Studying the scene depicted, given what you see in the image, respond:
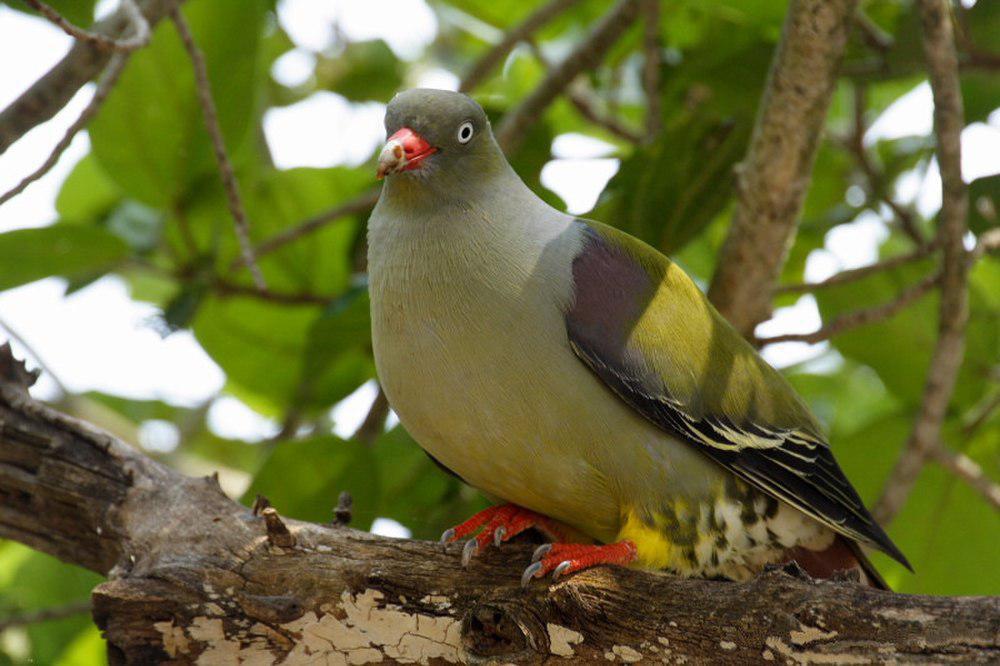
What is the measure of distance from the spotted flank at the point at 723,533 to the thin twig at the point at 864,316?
2.10 ft

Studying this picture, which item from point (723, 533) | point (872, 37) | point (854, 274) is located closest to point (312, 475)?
point (723, 533)

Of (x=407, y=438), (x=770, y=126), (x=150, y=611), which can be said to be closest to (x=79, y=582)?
(x=407, y=438)

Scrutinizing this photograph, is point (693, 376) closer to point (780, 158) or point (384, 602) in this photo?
point (780, 158)

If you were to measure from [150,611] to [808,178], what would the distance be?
2.34 metres

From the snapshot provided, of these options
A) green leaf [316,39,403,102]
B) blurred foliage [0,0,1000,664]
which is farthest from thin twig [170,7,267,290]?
green leaf [316,39,403,102]

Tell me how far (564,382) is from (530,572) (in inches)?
18.2

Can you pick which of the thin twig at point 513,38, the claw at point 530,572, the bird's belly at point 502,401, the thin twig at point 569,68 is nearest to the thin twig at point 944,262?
the thin twig at point 569,68

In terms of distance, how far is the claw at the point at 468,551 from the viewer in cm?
285

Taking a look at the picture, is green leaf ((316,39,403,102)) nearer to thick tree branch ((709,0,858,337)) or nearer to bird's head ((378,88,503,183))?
thick tree branch ((709,0,858,337))

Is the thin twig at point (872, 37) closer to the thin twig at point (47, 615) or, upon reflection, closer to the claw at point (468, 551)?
the claw at point (468, 551)

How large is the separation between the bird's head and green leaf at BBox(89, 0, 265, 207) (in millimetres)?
1170

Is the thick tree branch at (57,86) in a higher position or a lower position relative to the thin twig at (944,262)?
lower

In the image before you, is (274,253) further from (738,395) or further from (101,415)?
(738,395)

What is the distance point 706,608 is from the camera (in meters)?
2.58
